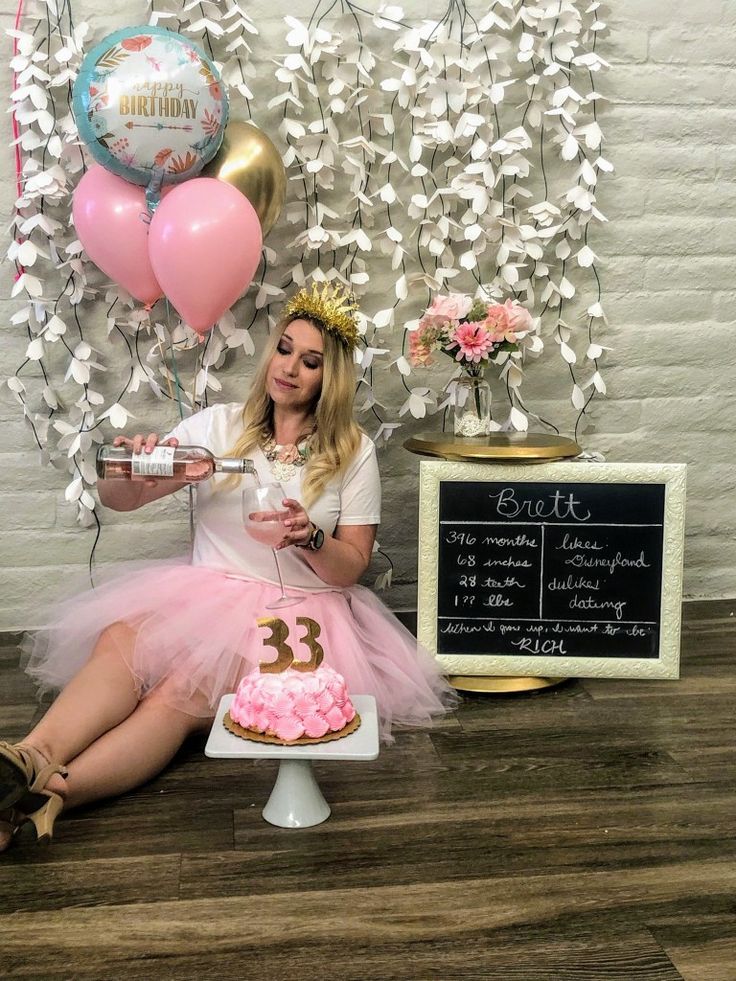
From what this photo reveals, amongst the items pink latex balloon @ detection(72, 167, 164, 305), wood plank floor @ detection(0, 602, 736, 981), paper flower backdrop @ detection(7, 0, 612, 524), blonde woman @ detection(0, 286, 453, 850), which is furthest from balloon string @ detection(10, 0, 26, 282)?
wood plank floor @ detection(0, 602, 736, 981)

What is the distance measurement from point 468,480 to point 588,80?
45.6 inches

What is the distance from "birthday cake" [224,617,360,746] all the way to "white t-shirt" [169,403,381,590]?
50cm

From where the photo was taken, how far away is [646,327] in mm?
2697

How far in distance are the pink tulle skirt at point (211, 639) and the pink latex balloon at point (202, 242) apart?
61cm

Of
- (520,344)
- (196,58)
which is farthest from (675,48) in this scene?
(196,58)

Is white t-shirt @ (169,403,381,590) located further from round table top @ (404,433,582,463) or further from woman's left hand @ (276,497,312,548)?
woman's left hand @ (276,497,312,548)

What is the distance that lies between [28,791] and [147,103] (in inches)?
52.5

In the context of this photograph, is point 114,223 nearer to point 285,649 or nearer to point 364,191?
point 364,191

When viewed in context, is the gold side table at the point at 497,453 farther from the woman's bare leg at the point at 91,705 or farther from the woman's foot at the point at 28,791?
the woman's foot at the point at 28,791

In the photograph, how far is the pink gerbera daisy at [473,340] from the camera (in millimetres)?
2221

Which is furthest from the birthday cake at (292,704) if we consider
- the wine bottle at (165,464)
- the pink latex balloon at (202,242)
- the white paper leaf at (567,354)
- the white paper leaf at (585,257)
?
the white paper leaf at (585,257)

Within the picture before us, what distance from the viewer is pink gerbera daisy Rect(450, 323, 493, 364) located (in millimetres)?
2221

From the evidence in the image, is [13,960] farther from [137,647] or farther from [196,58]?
[196,58]

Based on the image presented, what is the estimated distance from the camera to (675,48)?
8.43 feet
